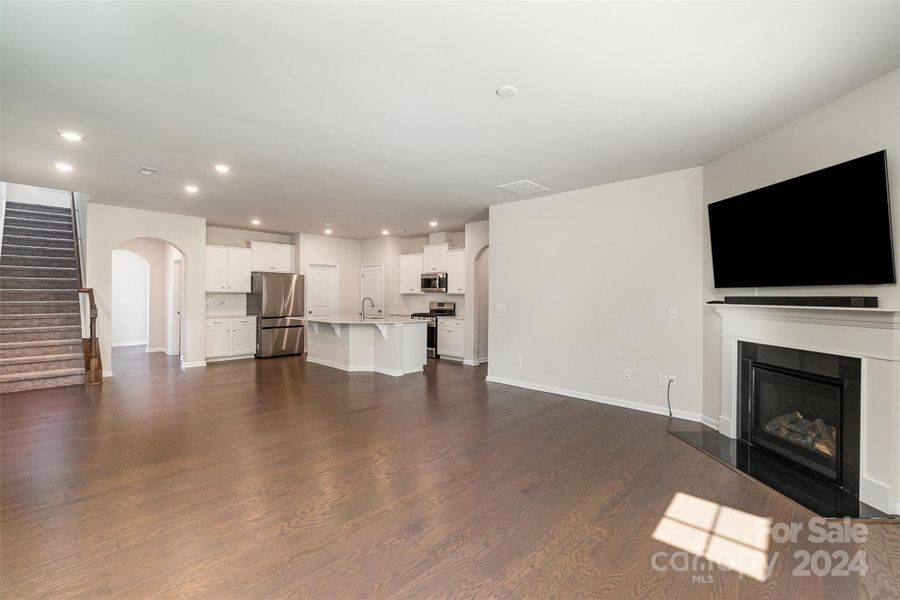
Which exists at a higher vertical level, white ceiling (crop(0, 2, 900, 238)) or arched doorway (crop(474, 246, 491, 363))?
white ceiling (crop(0, 2, 900, 238))

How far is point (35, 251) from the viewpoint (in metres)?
6.90

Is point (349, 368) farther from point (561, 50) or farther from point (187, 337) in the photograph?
point (561, 50)

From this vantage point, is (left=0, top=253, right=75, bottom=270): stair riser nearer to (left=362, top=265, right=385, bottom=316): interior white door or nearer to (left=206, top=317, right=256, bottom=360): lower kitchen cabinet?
(left=206, top=317, right=256, bottom=360): lower kitchen cabinet

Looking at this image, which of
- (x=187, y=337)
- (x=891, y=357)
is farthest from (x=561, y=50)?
(x=187, y=337)

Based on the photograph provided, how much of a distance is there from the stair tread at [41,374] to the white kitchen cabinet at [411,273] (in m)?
5.57

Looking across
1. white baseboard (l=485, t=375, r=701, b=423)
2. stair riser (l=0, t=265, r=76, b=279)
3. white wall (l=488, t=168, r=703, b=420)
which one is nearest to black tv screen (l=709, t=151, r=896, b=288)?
white wall (l=488, t=168, r=703, b=420)

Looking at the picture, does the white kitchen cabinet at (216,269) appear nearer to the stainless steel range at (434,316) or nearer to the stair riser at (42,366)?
the stair riser at (42,366)

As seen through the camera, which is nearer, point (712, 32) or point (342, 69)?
point (712, 32)

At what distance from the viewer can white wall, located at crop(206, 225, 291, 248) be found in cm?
805

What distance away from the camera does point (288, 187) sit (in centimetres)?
502

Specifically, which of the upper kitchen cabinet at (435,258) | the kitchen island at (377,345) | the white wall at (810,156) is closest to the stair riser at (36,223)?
the kitchen island at (377,345)

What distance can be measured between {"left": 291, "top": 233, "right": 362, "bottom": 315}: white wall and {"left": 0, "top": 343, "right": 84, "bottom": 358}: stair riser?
3886 millimetres

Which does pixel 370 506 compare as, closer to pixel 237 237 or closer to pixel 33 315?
pixel 33 315

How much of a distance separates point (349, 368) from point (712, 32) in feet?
20.1
